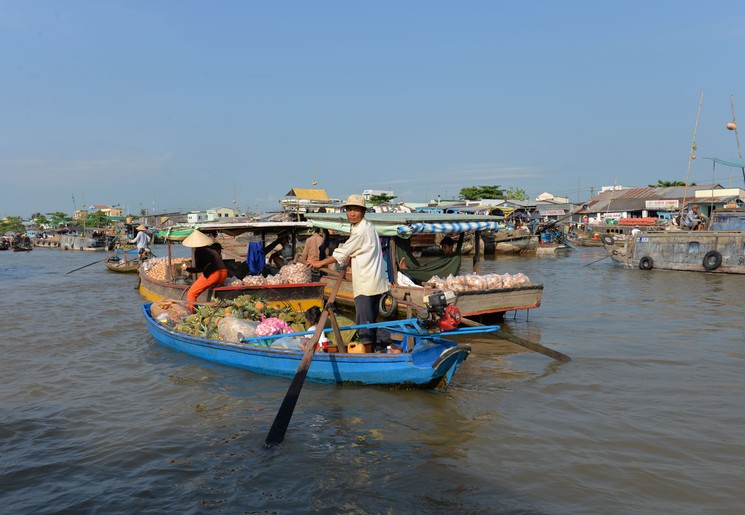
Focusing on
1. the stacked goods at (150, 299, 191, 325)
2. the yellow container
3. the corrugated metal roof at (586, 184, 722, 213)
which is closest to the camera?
the yellow container

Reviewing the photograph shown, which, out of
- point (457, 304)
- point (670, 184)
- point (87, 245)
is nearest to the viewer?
point (457, 304)

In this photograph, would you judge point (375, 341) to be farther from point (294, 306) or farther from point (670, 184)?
point (670, 184)

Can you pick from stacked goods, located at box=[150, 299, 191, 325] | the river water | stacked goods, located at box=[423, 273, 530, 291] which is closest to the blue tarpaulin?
stacked goods, located at box=[423, 273, 530, 291]

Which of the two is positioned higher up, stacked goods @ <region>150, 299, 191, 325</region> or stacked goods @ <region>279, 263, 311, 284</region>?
stacked goods @ <region>279, 263, 311, 284</region>

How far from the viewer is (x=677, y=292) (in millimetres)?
14930

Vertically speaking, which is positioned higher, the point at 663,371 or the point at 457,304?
the point at 457,304

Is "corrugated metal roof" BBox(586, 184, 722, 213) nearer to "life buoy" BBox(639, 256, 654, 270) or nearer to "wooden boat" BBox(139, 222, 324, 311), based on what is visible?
"life buoy" BBox(639, 256, 654, 270)

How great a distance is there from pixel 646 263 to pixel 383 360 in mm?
17568

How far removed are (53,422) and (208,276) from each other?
13.1 feet

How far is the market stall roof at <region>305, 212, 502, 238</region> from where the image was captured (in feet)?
31.4

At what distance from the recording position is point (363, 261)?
6.23m

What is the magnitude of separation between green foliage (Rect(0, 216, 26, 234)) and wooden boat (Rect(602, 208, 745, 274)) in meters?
61.8

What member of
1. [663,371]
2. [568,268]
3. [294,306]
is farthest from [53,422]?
[568,268]

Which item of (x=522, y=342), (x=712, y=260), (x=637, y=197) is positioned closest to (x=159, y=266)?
(x=522, y=342)
